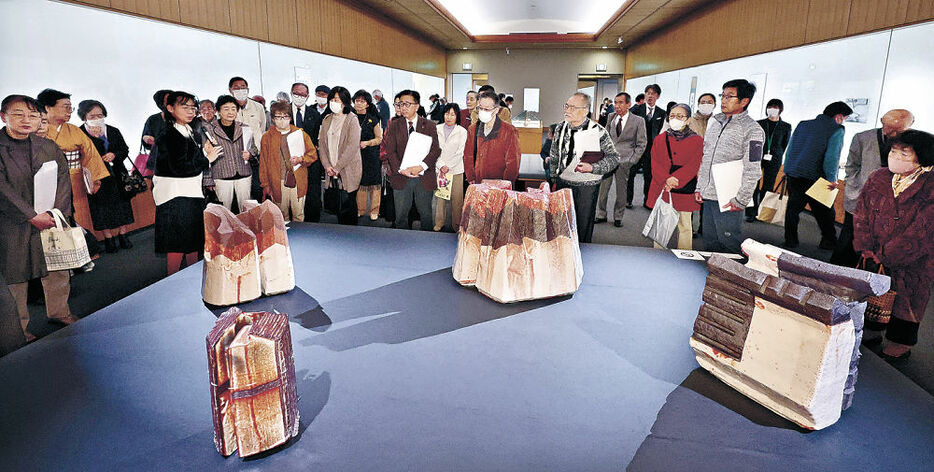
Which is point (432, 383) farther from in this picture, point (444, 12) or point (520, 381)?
point (444, 12)

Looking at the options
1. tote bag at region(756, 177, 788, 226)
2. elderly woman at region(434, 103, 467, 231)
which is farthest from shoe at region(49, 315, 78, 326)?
tote bag at region(756, 177, 788, 226)

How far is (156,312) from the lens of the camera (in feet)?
5.41

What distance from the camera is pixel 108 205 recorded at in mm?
4020

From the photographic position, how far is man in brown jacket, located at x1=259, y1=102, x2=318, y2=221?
3.83 meters

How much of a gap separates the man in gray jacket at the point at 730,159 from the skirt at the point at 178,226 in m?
3.00

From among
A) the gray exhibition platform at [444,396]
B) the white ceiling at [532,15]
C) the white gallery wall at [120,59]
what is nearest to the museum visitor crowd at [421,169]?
the white gallery wall at [120,59]

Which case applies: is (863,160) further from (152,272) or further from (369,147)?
(152,272)

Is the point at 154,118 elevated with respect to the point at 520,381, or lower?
elevated

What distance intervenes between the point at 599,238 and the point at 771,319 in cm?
372

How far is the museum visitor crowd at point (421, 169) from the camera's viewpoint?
2.28 meters

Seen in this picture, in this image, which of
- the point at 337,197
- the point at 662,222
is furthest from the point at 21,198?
the point at 662,222

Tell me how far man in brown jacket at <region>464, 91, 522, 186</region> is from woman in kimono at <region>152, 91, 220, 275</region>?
5.56 ft

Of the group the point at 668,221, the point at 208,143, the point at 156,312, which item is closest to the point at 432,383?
the point at 156,312

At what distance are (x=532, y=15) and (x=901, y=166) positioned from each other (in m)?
9.46
